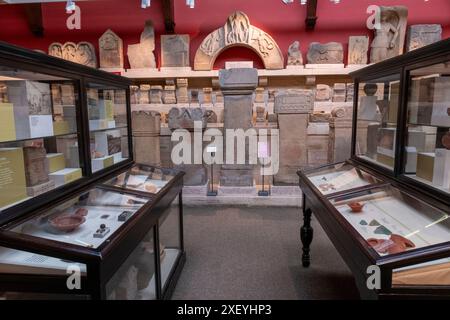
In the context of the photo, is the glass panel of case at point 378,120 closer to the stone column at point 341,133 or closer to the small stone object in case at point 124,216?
the small stone object in case at point 124,216

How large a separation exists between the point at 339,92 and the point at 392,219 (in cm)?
515

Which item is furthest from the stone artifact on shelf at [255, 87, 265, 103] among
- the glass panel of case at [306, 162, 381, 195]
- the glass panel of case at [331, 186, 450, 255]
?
the glass panel of case at [331, 186, 450, 255]

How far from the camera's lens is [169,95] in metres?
6.65

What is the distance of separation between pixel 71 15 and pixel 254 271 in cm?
663

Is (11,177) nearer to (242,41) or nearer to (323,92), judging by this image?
(242,41)

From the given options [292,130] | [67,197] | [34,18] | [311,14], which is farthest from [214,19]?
[67,197]

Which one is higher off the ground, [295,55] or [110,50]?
[110,50]

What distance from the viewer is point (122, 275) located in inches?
70.7

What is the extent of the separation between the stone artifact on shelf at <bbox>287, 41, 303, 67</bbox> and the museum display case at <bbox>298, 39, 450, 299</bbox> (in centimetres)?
374

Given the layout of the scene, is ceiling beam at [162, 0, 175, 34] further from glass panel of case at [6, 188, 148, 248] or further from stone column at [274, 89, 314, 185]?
glass panel of case at [6, 188, 148, 248]

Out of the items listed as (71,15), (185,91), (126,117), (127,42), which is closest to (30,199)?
(126,117)

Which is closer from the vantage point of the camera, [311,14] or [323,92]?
[311,14]

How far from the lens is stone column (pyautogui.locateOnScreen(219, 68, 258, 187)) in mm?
4746
